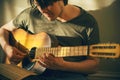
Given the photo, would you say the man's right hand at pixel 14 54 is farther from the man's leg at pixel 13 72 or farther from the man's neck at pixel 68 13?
the man's neck at pixel 68 13

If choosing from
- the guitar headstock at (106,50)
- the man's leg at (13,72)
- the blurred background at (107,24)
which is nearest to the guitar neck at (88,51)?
the guitar headstock at (106,50)

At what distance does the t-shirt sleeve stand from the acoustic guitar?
51 mm

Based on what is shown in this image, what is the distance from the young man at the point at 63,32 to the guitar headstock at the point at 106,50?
0.16 metres

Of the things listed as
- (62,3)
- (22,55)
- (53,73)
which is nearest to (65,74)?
(53,73)

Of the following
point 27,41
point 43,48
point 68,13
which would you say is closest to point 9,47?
point 27,41

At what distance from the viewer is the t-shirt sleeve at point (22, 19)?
5.36 ft

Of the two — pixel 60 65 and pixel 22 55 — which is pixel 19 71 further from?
pixel 60 65

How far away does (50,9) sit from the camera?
1484mm

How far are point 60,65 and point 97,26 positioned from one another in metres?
0.31

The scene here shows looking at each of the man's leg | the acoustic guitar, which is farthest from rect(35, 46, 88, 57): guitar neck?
the man's leg

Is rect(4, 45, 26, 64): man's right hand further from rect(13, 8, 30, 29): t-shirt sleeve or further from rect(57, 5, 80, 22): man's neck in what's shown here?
rect(57, 5, 80, 22): man's neck

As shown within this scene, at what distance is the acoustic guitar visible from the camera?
3.89ft

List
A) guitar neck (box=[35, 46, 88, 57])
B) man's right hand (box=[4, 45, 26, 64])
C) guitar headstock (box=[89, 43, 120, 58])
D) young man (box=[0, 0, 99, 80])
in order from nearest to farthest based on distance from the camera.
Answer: guitar headstock (box=[89, 43, 120, 58]) → guitar neck (box=[35, 46, 88, 57]) → young man (box=[0, 0, 99, 80]) → man's right hand (box=[4, 45, 26, 64])

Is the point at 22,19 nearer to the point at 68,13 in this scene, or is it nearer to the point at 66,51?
the point at 68,13
